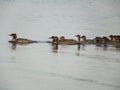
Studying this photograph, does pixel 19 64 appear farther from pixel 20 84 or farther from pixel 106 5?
pixel 106 5

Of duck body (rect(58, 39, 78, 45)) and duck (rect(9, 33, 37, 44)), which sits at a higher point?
duck (rect(9, 33, 37, 44))

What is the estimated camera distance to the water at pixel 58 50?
6.84 feet

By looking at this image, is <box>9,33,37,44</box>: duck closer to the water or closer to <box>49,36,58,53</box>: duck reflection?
the water

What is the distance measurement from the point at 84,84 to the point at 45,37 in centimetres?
44

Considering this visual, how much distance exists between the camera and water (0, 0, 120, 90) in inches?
82.0

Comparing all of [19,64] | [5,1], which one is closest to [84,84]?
[19,64]

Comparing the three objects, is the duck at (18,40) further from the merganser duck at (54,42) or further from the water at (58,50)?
the merganser duck at (54,42)

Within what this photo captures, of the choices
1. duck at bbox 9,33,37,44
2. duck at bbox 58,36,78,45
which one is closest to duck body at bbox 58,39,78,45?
duck at bbox 58,36,78,45

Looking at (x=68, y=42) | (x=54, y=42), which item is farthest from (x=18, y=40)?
(x=68, y=42)

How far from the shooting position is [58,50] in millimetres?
2152

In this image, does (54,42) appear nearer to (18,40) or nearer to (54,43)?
(54,43)

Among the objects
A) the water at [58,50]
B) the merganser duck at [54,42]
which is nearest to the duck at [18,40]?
the water at [58,50]

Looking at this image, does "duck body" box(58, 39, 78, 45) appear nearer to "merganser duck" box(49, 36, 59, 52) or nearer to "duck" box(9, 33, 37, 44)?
"merganser duck" box(49, 36, 59, 52)

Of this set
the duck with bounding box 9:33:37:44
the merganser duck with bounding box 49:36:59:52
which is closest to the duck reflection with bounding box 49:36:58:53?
→ the merganser duck with bounding box 49:36:59:52
